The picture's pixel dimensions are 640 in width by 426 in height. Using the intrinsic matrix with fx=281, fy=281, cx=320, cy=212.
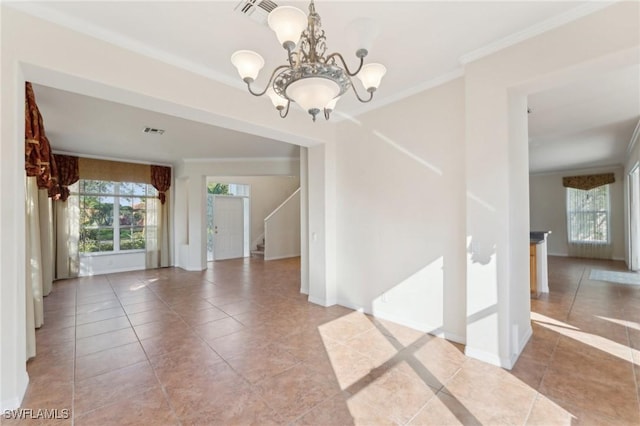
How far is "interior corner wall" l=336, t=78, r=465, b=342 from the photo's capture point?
2.98 metres

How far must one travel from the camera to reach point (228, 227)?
9.21m

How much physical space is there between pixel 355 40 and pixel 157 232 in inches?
303

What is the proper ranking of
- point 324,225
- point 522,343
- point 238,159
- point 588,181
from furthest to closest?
point 588,181 < point 238,159 < point 324,225 < point 522,343

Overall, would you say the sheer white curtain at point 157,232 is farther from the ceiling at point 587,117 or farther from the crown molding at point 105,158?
the ceiling at point 587,117

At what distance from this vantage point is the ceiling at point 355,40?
→ 2029 millimetres

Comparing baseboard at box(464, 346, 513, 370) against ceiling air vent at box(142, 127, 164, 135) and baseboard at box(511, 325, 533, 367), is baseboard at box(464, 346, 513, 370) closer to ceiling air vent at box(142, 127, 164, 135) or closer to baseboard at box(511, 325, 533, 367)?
baseboard at box(511, 325, 533, 367)

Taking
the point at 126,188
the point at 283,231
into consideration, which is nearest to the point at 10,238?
the point at 126,188

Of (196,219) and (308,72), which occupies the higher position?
(308,72)

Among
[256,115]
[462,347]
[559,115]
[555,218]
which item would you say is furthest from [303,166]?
[555,218]

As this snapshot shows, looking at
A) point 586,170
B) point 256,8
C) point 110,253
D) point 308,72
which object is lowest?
point 110,253

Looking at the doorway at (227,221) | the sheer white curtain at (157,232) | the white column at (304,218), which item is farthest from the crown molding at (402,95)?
the doorway at (227,221)

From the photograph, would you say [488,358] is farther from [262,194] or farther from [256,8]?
[262,194]

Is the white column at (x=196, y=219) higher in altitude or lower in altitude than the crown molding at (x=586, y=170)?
lower

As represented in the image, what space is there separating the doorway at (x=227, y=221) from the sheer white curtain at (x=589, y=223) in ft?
34.8
